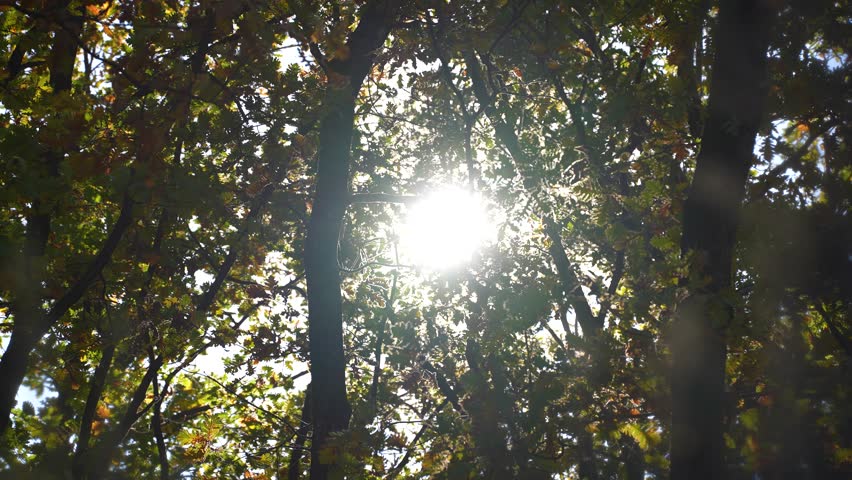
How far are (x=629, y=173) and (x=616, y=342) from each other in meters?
4.03

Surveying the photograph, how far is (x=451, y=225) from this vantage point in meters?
7.05

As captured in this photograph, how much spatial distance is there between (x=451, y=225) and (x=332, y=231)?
1.28 m

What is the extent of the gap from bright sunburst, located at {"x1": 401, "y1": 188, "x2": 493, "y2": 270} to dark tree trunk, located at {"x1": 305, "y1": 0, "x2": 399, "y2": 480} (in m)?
1.10

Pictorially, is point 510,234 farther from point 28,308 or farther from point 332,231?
point 28,308

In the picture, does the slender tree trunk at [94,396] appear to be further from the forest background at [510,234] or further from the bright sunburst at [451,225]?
the bright sunburst at [451,225]

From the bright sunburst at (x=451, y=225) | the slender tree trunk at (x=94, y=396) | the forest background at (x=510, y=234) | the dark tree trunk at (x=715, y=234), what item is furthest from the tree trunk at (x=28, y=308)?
the dark tree trunk at (x=715, y=234)

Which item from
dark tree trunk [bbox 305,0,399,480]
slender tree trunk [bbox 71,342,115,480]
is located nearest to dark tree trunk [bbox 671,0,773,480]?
dark tree trunk [bbox 305,0,399,480]

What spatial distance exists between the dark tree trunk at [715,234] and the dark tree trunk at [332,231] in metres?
2.86

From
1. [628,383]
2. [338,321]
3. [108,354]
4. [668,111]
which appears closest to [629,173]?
[668,111]

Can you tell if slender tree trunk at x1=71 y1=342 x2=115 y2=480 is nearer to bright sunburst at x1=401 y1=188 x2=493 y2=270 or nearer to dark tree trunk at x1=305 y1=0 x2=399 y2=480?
dark tree trunk at x1=305 y1=0 x2=399 y2=480

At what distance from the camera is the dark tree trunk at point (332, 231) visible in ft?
19.5

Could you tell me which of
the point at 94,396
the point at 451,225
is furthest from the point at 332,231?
the point at 94,396

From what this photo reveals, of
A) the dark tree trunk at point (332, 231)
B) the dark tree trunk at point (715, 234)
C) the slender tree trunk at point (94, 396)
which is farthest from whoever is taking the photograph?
the slender tree trunk at point (94, 396)

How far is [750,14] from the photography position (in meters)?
5.32
